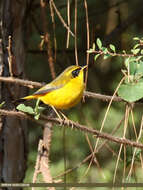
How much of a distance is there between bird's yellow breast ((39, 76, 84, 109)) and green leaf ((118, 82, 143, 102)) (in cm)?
88

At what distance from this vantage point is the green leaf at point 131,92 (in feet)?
6.23

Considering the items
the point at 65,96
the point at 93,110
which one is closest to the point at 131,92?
the point at 65,96

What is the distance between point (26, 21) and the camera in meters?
3.15

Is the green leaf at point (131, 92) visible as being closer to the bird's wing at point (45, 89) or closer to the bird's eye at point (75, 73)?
the bird's wing at point (45, 89)

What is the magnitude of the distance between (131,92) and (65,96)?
1.07 metres

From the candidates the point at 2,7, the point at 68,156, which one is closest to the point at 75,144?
the point at 68,156

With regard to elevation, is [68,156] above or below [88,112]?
below

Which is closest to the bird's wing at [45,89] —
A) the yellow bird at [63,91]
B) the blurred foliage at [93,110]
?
the yellow bird at [63,91]

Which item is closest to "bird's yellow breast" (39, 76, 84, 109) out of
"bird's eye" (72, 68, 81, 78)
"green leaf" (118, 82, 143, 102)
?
"bird's eye" (72, 68, 81, 78)

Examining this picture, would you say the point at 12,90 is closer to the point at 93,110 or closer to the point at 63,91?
the point at 63,91

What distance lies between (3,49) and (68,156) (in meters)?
2.19

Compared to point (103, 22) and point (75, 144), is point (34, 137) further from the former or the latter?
point (103, 22)

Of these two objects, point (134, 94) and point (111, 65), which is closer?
point (134, 94)

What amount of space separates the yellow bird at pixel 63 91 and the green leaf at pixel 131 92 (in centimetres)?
87
